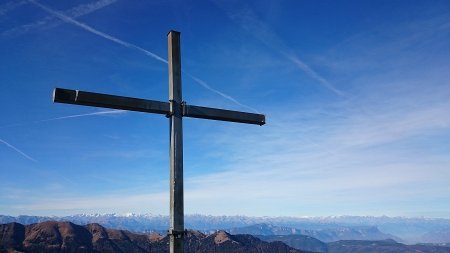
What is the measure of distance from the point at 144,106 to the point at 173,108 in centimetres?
46

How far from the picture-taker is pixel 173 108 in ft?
20.9

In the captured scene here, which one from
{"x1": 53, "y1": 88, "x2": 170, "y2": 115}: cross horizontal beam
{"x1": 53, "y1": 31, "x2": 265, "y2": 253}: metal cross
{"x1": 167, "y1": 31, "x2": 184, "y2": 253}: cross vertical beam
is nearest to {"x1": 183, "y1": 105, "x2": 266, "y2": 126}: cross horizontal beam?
{"x1": 53, "y1": 31, "x2": 265, "y2": 253}: metal cross

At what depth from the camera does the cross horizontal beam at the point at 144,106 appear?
5648mm

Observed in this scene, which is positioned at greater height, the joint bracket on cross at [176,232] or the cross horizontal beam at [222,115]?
the cross horizontal beam at [222,115]

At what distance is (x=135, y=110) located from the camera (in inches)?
244

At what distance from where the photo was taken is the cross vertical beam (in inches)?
235

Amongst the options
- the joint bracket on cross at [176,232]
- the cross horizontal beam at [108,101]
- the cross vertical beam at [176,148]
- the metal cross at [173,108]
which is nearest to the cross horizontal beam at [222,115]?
the metal cross at [173,108]

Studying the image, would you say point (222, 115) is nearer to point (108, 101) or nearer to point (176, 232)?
point (108, 101)

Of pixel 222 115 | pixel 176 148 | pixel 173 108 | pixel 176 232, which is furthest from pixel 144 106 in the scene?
pixel 176 232

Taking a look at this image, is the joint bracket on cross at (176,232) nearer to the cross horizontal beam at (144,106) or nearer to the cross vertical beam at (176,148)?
the cross vertical beam at (176,148)

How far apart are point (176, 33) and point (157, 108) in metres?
1.39

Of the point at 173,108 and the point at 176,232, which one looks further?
the point at 173,108

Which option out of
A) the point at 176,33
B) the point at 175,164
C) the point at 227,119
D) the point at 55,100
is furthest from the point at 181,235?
the point at 176,33

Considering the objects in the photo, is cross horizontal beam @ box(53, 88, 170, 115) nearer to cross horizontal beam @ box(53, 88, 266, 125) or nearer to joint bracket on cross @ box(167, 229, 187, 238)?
cross horizontal beam @ box(53, 88, 266, 125)
